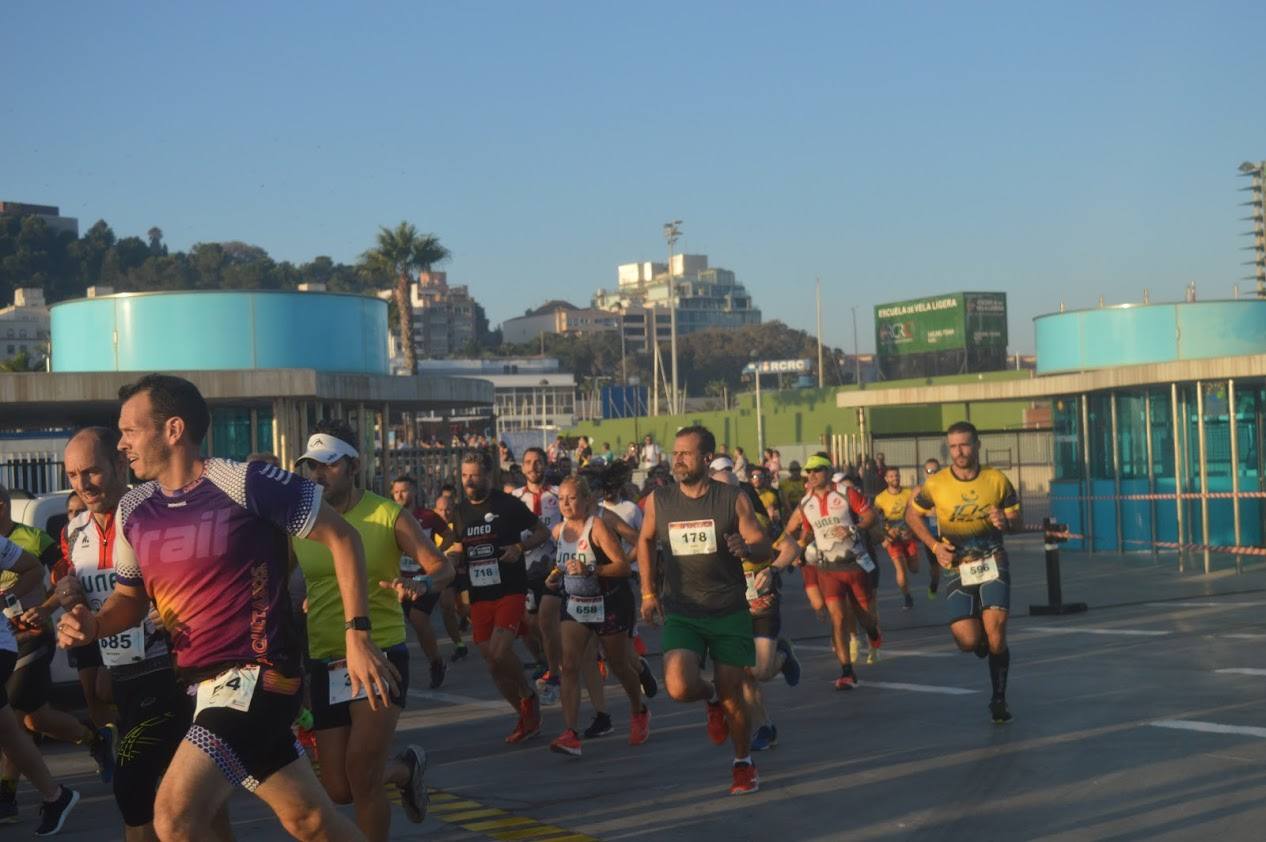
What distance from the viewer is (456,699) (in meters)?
13.6

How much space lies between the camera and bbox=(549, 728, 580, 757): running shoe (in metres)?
10.2

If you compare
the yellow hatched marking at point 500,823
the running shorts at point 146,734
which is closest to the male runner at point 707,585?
the yellow hatched marking at point 500,823

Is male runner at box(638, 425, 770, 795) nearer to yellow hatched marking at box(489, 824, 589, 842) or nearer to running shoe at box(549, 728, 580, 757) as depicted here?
yellow hatched marking at box(489, 824, 589, 842)

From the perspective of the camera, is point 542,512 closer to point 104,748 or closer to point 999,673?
point 999,673

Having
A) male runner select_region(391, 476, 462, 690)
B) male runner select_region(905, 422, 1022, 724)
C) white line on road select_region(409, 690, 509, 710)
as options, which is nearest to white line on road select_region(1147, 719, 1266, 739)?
male runner select_region(905, 422, 1022, 724)

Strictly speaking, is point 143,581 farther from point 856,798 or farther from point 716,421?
point 716,421

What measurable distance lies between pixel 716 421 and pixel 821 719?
182 feet

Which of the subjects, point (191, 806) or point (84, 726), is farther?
point (84, 726)

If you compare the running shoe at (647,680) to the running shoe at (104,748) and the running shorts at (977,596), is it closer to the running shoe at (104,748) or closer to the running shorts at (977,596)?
the running shorts at (977,596)

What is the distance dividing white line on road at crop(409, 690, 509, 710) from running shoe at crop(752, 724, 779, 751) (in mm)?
3307

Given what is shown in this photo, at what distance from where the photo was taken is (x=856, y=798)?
8.45m

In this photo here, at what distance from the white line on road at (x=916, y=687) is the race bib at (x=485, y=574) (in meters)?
3.60

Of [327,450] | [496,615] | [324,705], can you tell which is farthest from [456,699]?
[324,705]

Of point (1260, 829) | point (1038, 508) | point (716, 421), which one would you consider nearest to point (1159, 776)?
point (1260, 829)
